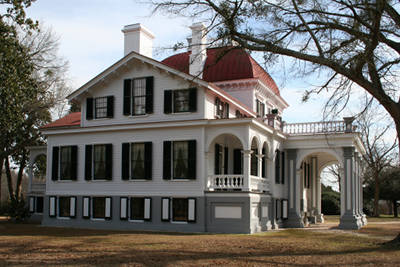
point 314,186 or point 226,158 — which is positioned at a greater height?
point 226,158

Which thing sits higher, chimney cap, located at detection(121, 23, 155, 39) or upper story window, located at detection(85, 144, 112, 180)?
chimney cap, located at detection(121, 23, 155, 39)

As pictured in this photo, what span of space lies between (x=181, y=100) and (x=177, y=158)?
300 centimetres

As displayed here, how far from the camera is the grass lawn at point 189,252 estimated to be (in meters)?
13.0

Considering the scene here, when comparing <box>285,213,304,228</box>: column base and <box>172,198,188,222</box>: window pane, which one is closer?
<box>172,198,188,222</box>: window pane

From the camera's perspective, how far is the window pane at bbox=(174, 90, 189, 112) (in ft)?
80.0

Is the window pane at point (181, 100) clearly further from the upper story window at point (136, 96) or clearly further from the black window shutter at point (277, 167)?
the black window shutter at point (277, 167)

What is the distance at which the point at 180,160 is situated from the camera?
24.0 metres

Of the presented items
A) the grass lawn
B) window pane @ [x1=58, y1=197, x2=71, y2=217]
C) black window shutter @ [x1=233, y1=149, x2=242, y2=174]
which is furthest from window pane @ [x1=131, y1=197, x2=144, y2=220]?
the grass lawn

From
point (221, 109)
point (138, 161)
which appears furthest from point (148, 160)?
point (221, 109)

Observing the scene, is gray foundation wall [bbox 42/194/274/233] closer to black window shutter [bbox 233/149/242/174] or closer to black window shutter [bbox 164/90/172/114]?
black window shutter [bbox 233/149/242/174]

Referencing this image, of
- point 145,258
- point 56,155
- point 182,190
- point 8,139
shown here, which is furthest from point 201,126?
point 8,139

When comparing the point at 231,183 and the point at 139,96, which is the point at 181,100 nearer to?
the point at 139,96

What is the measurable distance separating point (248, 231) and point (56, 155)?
1236 cm

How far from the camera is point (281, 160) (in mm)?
28578
